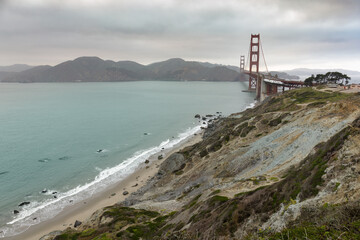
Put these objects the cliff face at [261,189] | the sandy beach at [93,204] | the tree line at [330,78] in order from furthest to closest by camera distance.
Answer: the tree line at [330,78], the sandy beach at [93,204], the cliff face at [261,189]

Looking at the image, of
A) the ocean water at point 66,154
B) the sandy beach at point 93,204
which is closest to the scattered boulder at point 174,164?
the sandy beach at point 93,204

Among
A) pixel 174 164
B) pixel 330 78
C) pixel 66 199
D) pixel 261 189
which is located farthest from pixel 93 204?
pixel 330 78

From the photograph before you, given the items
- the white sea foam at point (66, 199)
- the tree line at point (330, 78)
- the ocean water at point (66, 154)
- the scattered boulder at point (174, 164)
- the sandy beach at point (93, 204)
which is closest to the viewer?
the sandy beach at point (93, 204)

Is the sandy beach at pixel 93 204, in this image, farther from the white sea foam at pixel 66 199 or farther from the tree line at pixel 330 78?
the tree line at pixel 330 78

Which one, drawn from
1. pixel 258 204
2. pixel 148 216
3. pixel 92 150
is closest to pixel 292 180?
pixel 258 204

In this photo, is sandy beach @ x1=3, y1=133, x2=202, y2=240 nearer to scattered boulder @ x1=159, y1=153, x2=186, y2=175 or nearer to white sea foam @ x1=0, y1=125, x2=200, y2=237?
white sea foam @ x1=0, y1=125, x2=200, y2=237

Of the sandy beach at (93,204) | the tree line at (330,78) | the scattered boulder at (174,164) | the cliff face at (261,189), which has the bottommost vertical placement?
the sandy beach at (93,204)

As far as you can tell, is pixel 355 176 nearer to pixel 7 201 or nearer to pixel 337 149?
pixel 337 149
